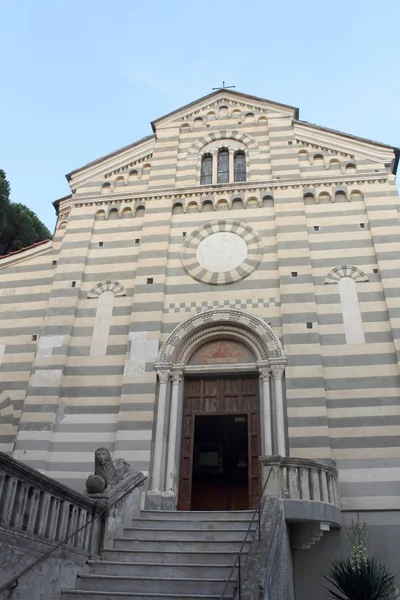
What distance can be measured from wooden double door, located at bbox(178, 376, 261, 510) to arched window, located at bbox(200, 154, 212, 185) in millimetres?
6864

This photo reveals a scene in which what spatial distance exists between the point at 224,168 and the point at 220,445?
9.20m

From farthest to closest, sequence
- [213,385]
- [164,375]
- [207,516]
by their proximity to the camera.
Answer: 1. [213,385]
2. [164,375]
3. [207,516]

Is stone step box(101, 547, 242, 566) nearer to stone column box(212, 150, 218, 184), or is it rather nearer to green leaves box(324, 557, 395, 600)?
green leaves box(324, 557, 395, 600)

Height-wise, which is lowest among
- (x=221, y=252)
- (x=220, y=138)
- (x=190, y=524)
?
(x=190, y=524)

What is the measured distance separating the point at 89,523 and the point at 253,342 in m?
6.85

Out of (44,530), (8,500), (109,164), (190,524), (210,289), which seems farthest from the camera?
(109,164)

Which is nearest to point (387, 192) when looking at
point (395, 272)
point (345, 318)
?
point (395, 272)

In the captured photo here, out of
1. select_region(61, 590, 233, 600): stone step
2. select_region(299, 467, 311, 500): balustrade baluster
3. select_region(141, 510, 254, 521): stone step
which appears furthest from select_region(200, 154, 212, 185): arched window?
select_region(61, 590, 233, 600): stone step

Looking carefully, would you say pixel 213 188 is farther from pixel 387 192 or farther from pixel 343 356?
pixel 343 356

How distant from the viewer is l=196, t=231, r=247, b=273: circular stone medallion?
1464cm

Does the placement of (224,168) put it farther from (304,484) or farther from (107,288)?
(304,484)

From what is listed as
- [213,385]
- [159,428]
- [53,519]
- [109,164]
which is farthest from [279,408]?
[109,164]

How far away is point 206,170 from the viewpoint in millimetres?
17062

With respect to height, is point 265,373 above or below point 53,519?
above
